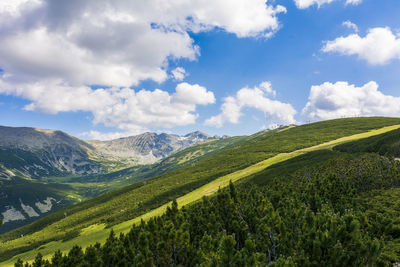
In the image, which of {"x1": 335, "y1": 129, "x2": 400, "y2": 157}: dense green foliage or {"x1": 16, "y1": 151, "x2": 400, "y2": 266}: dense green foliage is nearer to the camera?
{"x1": 16, "y1": 151, "x2": 400, "y2": 266}: dense green foliage

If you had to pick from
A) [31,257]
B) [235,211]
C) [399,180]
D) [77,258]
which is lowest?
[31,257]

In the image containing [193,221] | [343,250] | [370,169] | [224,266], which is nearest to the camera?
[343,250]

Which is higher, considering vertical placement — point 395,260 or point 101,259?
point 101,259

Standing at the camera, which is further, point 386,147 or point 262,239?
point 386,147

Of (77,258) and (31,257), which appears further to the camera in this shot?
(31,257)

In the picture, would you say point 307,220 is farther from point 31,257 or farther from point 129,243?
point 31,257

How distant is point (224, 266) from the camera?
67.2ft

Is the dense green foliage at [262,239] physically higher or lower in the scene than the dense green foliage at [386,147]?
higher

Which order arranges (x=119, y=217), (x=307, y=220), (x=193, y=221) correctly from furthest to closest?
(x=119, y=217) → (x=193, y=221) → (x=307, y=220)

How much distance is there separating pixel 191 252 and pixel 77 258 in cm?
2445

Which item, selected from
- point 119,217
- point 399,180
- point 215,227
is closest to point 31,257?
point 119,217

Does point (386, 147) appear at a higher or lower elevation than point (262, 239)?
lower

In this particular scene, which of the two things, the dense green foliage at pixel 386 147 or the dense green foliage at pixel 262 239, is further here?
the dense green foliage at pixel 386 147

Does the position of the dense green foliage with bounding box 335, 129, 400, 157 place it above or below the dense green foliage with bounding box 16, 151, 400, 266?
below
